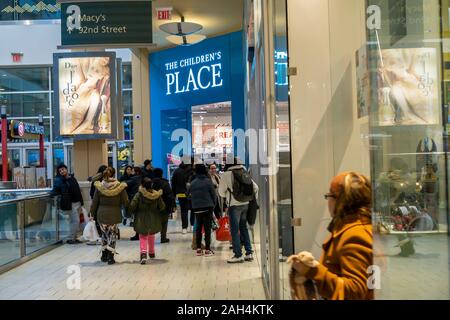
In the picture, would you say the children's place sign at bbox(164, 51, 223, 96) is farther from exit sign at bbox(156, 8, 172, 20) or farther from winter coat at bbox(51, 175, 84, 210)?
winter coat at bbox(51, 175, 84, 210)

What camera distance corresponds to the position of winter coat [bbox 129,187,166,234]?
6.51 m

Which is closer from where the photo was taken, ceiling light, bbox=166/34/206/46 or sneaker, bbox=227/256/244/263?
sneaker, bbox=227/256/244/263

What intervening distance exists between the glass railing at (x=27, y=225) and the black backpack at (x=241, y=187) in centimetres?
310

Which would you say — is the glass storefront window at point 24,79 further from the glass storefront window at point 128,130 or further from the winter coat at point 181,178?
the winter coat at point 181,178

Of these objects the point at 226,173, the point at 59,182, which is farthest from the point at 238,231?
the point at 59,182

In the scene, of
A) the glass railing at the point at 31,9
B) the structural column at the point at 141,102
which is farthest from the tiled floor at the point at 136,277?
the glass railing at the point at 31,9

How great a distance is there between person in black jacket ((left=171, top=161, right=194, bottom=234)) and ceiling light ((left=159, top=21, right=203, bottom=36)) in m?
2.53

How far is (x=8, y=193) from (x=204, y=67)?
5521mm

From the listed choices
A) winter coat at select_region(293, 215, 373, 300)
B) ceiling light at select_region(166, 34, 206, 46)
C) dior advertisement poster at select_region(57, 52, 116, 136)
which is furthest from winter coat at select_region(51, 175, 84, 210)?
winter coat at select_region(293, 215, 373, 300)

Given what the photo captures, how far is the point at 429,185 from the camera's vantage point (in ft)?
7.03

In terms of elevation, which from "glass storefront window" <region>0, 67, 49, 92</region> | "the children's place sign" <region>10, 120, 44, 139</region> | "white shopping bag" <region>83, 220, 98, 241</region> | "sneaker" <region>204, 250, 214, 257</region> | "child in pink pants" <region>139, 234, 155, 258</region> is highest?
"glass storefront window" <region>0, 67, 49, 92</region>

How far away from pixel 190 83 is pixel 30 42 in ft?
22.0

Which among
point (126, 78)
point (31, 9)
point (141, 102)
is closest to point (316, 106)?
point (141, 102)

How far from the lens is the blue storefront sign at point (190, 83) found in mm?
11305
